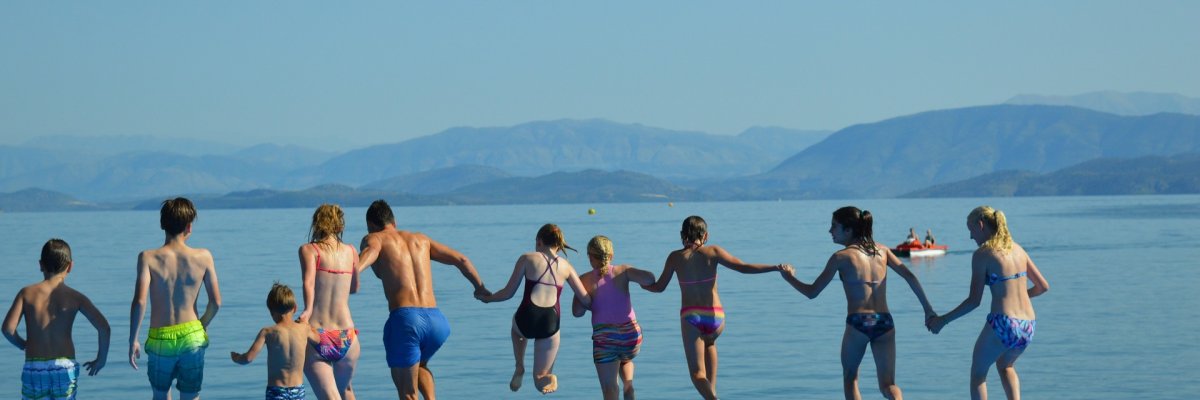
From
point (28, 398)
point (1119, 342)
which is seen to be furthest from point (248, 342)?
point (28, 398)

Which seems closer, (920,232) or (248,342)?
(248,342)

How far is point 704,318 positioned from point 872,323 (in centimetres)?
193

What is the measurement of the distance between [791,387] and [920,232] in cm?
11712

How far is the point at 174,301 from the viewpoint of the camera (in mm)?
13344

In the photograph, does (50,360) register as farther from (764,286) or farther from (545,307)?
(764,286)

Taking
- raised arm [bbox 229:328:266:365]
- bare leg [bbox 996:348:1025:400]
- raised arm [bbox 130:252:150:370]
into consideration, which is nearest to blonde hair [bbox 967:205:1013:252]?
bare leg [bbox 996:348:1025:400]

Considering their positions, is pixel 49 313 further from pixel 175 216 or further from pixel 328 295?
pixel 328 295

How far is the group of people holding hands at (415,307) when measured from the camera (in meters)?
A: 13.2

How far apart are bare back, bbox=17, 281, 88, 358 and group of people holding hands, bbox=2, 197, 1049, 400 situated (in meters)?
0.01

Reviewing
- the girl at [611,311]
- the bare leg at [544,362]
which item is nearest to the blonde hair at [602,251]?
the girl at [611,311]

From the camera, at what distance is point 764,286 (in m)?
53.9

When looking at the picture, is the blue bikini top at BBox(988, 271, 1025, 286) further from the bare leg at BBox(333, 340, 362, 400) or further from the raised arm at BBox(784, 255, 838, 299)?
the bare leg at BBox(333, 340, 362, 400)

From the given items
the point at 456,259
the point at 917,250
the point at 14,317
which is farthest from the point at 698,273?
the point at 917,250

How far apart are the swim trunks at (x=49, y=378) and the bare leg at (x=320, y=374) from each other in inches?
85.1
